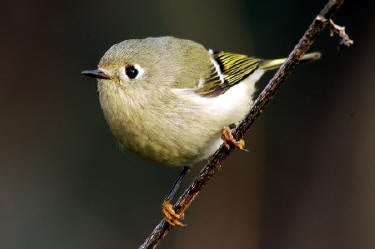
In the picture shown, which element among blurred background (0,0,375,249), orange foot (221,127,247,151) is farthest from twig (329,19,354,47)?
blurred background (0,0,375,249)

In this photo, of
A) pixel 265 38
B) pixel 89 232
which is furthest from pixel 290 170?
pixel 89 232

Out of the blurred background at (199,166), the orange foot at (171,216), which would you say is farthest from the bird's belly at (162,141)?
the blurred background at (199,166)

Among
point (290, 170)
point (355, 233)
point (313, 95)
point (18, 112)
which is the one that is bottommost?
point (355, 233)

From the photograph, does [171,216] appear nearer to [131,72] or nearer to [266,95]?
[131,72]

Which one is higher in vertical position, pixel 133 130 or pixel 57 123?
pixel 133 130

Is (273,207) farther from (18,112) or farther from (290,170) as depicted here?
(18,112)

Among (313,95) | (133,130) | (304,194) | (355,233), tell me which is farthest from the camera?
(313,95)

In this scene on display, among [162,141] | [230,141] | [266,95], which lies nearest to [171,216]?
[162,141]
